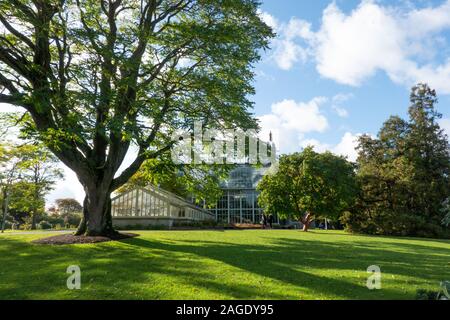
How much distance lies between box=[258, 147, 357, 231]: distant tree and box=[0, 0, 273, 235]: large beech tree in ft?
67.3

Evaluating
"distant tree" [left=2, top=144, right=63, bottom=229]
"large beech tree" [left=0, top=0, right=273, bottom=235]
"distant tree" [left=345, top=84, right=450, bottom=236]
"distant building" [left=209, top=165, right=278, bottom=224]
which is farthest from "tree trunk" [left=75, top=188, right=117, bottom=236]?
"distant building" [left=209, top=165, right=278, bottom=224]

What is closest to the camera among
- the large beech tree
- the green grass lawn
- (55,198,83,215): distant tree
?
the green grass lawn

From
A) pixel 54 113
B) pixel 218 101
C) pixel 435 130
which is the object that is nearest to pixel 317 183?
pixel 435 130

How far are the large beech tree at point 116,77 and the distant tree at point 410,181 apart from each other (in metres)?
27.2

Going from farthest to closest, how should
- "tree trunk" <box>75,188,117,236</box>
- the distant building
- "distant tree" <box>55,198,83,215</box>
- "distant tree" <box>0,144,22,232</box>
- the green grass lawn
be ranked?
1. "distant tree" <box>55,198,83,215</box>
2. the distant building
3. "distant tree" <box>0,144,22,232</box>
4. "tree trunk" <box>75,188,117,236</box>
5. the green grass lawn

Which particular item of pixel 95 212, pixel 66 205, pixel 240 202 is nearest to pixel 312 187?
pixel 240 202

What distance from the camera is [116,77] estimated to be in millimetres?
14836

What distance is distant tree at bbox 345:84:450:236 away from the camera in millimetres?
35550

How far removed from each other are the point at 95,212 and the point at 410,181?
110 ft

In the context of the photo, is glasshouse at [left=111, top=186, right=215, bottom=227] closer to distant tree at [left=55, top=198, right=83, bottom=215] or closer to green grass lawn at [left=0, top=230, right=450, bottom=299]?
green grass lawn at [left=0, top=230, right=450, bottom=299]

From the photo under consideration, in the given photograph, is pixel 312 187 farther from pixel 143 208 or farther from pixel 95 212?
pixel 95 212

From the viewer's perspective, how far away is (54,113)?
46.2ft

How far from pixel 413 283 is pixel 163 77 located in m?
13.8
